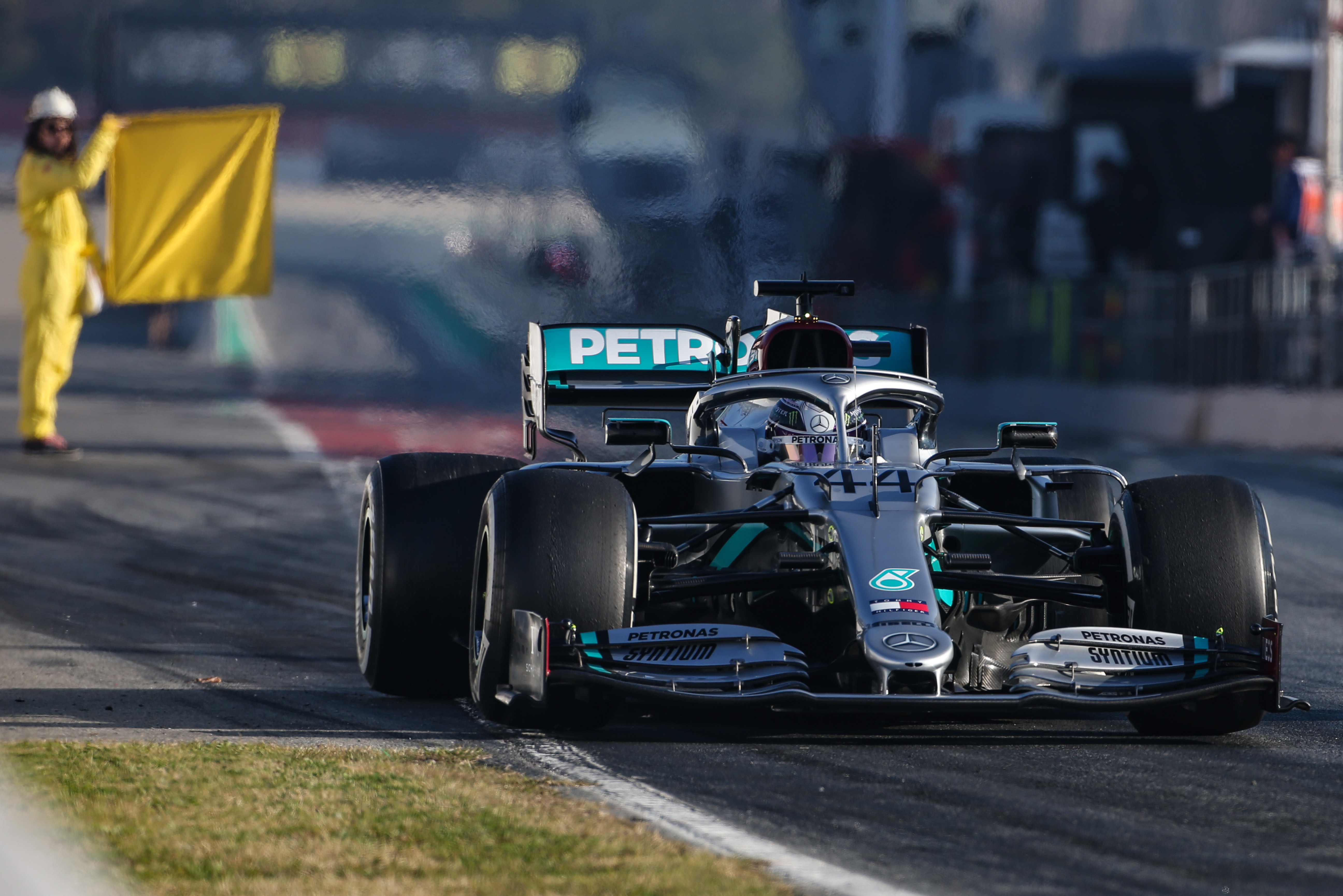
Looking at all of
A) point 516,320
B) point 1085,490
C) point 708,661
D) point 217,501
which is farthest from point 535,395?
point 516,320

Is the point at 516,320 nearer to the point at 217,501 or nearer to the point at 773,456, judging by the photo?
the point at 217,501

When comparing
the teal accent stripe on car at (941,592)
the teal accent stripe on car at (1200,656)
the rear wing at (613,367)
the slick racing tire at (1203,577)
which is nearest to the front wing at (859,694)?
the teal accent stripe on car at (1200,656)

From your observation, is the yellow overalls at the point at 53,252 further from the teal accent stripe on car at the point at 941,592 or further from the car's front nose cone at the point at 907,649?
the car's front nose cone at the point at 907,649

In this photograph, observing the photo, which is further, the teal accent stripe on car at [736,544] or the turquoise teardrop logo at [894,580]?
the teal accent stripe on car at [736,544]

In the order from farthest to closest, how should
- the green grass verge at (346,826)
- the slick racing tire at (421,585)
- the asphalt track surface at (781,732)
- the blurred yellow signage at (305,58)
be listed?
1. the blurred yellow signage at (305,58)
2. the slick racing tire at (421,585)
3. the asphalt track surface at (781,732)
4. the green grass verge at (346,826)

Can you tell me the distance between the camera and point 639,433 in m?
6.94

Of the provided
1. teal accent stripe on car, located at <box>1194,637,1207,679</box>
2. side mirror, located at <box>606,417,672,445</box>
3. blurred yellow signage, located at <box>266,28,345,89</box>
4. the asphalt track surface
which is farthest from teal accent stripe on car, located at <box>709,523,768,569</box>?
blurred yellow signage, located at <box>266,28,345,89</box>

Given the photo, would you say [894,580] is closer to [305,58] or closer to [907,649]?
[907,649]

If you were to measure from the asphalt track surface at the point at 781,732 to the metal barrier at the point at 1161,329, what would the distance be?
5210 millimetres

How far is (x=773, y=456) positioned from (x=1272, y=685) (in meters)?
1.97

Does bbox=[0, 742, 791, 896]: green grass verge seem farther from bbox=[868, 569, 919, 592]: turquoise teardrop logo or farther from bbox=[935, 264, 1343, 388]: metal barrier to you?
bbox=[935, 264, 1343, 388]: metal barrier

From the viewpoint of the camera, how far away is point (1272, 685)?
19.9ft

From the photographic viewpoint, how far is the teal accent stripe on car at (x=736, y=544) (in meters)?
6.83

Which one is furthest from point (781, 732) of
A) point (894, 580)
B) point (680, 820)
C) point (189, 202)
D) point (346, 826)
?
point (189, 202)
